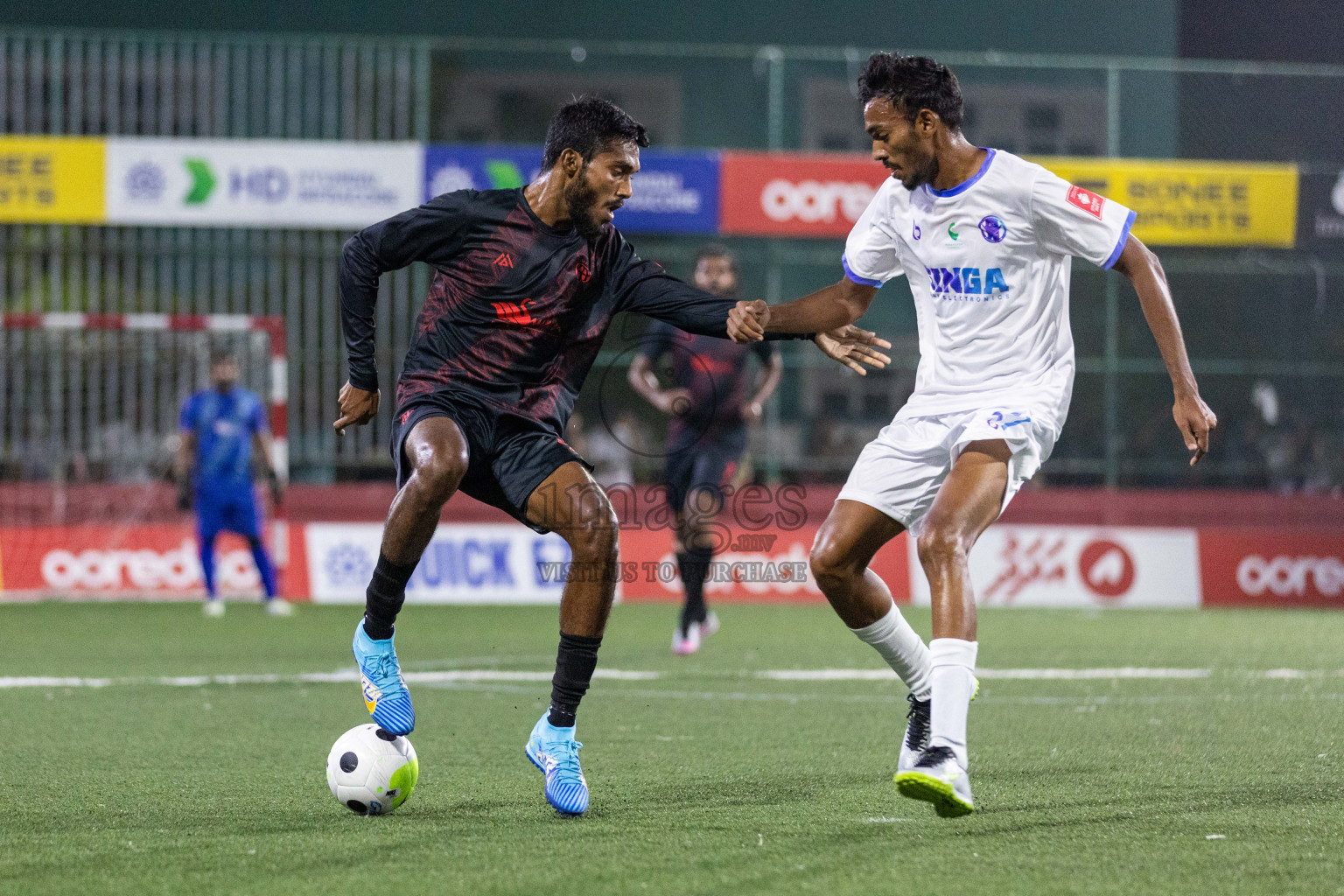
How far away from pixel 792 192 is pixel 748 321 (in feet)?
36.8

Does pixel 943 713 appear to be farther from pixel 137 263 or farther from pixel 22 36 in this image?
pixel 22 36

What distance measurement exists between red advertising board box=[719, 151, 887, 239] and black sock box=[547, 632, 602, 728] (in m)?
11.6

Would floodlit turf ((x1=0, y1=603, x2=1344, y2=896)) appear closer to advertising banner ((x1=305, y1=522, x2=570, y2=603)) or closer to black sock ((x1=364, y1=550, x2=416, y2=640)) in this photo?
black sock ((x1=364, y1=550, x2=416, y2=640))

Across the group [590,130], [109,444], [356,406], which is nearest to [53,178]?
[109,444]

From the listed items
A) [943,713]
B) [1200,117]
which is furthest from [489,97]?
[943,713]

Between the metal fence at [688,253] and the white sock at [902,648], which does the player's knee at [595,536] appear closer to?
the white sock at [902,648]

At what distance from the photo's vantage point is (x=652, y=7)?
71.2 ft

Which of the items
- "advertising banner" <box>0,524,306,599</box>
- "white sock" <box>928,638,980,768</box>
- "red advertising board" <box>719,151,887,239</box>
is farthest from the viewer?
"red advertising board" <box>719,151,887,239</box>

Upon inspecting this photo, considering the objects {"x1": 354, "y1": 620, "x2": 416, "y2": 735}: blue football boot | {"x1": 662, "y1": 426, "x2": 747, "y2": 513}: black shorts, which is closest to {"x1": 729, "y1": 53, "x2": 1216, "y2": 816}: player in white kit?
{"x1": 354, "y1": 620, "x2": 416, "y2": 735}: blue football boot

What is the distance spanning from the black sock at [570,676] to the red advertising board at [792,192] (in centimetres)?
1159

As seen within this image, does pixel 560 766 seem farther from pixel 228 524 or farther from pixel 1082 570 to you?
pixel 1082 570

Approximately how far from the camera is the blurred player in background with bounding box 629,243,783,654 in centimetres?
967

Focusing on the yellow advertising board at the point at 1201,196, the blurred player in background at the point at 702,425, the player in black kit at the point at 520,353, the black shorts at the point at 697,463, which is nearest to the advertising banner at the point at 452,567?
the blurred player in background at the point at 702,425

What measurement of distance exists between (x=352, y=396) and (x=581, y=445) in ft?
39.9
